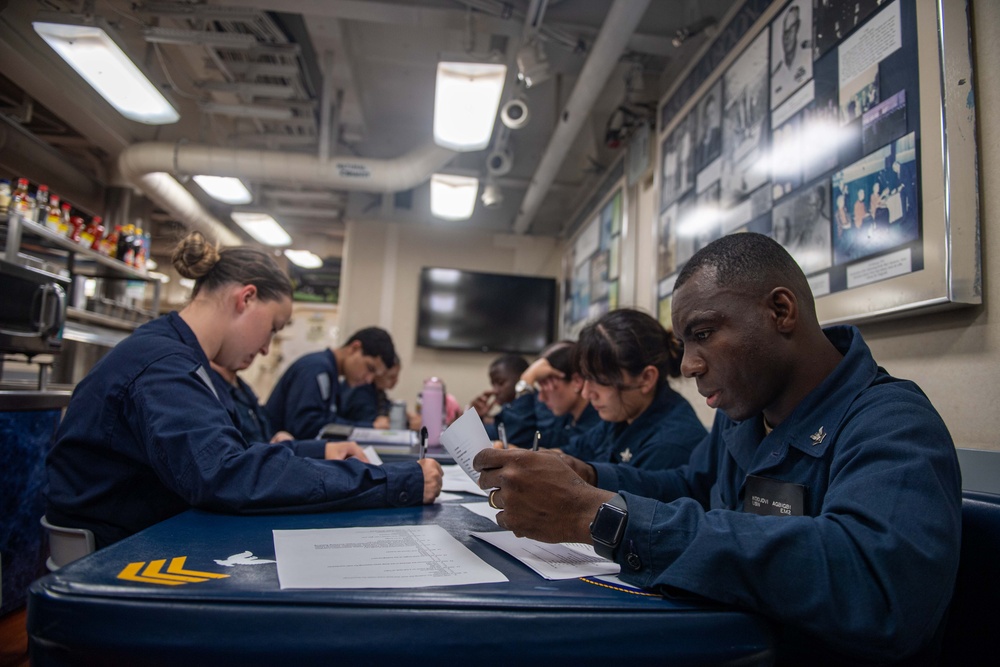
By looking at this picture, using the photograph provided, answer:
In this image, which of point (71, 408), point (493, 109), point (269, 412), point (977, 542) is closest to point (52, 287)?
point (269, 412)

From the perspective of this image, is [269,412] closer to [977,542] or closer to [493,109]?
[493,109]

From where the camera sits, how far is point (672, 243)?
113 inches

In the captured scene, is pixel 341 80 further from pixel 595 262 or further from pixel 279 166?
pixel 595 262

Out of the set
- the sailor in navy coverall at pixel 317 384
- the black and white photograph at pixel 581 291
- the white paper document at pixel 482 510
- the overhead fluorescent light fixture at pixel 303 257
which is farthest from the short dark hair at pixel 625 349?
the overhead fluorescent light fixture at pixel 303 257

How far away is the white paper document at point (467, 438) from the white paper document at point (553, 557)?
0.36ft

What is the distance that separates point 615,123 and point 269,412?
2751 mm

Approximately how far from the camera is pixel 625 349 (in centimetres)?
181

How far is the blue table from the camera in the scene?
1.74 feet

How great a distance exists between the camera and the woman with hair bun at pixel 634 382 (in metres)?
1.74

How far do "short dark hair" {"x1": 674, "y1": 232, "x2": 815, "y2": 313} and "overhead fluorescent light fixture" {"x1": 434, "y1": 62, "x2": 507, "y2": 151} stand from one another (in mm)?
2282

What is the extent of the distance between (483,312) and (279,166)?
2394 millimetres

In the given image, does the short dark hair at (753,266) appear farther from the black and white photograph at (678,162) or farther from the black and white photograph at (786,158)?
the black and white photograph at (678,162)

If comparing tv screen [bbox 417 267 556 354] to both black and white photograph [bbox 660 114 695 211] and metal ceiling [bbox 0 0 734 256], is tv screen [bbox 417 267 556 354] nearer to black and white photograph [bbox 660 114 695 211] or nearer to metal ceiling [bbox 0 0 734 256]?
metal ceiling [bbox 0 0 734 256]

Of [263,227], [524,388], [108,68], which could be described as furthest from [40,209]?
[524,388]
